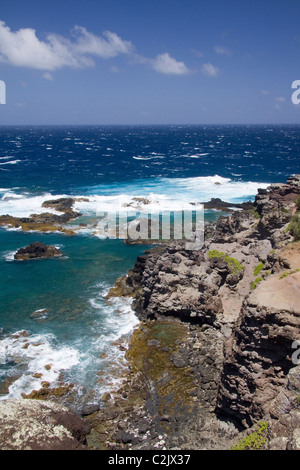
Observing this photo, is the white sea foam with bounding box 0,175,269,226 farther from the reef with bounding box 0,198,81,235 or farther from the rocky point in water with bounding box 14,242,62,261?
the rocky point in water with bounding box 14,242,62,261

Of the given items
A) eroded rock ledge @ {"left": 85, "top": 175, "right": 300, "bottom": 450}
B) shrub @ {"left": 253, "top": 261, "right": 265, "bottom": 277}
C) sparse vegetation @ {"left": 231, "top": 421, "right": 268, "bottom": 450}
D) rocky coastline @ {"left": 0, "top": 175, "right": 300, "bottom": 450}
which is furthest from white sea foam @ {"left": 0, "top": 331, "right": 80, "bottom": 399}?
shrub @ {"left": 253, "top": 261, "right": 265, "bottom": 277}

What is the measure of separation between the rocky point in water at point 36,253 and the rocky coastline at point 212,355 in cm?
1295

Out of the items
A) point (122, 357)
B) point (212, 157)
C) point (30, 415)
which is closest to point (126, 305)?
point (122, 357)

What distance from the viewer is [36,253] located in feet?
135

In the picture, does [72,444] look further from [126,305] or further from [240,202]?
[240,202]

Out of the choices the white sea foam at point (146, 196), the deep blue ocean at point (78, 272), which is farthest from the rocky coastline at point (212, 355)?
the white sea foam at point (146, 196)

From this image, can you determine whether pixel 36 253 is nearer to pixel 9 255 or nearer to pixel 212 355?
pixel 9 255

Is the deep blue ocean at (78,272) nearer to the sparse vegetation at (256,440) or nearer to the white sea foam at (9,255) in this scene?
the white sea foam at (9,255)

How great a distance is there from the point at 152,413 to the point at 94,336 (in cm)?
847

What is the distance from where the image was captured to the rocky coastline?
46.3 feet

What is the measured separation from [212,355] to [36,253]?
26.3 m

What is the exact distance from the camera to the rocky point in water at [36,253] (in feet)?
134

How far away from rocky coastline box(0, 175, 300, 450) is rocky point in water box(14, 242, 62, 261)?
510 inches

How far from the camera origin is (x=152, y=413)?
1784 cm
